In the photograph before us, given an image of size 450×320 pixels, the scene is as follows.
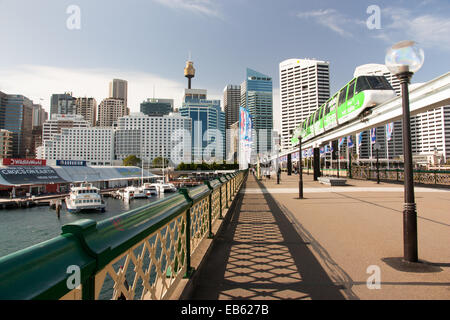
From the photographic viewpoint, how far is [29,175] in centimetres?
5081

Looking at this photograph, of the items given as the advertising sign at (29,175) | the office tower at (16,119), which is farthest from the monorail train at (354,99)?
the office tower at (16,119)

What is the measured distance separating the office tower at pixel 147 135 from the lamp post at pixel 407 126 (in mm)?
141219

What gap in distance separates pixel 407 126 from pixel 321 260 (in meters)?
2.53

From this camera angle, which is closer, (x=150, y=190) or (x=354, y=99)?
(x=354, y=99)

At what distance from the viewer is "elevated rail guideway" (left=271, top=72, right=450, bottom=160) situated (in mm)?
10727

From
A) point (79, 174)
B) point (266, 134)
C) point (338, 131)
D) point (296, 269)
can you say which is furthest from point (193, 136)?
point (296, 269)

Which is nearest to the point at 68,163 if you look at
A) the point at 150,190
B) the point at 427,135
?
the point at 150,190

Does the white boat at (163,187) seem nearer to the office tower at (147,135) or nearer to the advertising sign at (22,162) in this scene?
the advertising sign at (22,162)

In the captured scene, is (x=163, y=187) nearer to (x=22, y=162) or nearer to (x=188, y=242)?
(x=22, y=162)

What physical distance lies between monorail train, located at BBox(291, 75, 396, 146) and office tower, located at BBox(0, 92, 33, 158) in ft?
594
